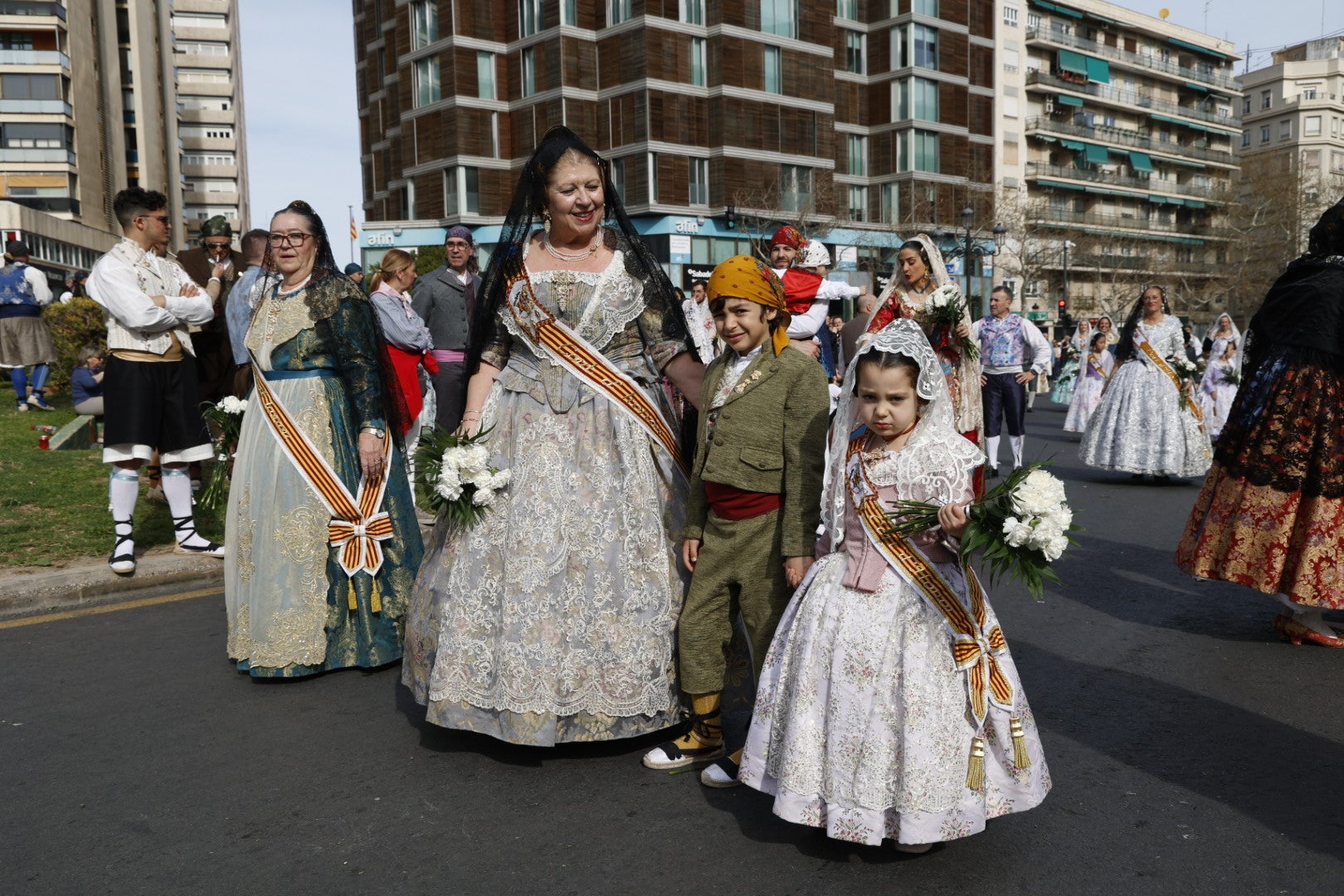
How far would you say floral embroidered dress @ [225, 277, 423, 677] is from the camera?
5.05 metres

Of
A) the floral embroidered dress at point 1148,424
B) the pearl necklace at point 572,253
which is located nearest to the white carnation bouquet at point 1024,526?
the pearl necklace at point 572,253

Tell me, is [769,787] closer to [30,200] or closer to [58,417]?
[58,417]

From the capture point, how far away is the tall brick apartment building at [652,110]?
146 ft

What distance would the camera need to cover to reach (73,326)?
15609 millimetres

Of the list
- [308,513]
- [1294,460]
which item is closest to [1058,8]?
[1294,460]

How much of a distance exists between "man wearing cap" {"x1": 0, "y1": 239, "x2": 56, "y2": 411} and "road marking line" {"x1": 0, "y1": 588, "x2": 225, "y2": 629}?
1026 cm

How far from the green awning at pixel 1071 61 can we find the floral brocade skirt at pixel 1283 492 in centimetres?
7138

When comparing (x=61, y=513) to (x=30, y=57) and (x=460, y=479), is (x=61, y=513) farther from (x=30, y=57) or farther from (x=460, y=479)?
(x=30, y=57)

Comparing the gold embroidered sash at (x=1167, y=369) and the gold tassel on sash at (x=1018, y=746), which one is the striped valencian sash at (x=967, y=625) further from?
the gold embroidered sash at (x=1167, y=369)

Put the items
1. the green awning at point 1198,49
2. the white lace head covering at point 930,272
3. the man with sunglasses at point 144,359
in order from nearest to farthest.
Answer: the man with sunglasses at point 144,359 < the white lace head covering at point 930,272 < the green awning at point 1198,49

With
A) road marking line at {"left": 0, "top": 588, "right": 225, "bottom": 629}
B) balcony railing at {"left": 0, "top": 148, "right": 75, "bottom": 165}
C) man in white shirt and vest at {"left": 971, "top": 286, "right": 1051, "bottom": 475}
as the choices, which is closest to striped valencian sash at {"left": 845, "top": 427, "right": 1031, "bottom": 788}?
road marking line at {"left": 0, "top": 588, "right": 225, "bottom": 629}

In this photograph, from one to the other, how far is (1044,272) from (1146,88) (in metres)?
19.4

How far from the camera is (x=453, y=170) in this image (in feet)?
152

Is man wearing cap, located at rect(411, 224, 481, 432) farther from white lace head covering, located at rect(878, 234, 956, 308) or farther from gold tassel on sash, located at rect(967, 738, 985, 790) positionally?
gold tassel on sash, located at rect(967, 738, 985, 790)
